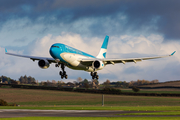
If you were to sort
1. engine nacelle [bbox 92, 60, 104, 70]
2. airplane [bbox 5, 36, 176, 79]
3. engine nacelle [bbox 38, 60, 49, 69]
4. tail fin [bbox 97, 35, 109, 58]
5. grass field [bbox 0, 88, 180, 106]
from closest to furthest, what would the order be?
airplane [bbox 5, 36, 176, 79] < engine nacelle [bbox 38, 60, 49, 69] < engine nacelle [bbox 92, 60, 104, 70] < tail fin [bbox 97, 35, 109, 58] < grass field [bbox 0, 88, 180, 106]

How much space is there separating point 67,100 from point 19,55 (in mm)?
115395

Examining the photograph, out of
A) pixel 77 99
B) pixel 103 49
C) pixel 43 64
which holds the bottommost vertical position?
pixel 77 99

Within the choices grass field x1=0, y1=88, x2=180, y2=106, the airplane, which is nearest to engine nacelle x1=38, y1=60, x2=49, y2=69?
the airplane

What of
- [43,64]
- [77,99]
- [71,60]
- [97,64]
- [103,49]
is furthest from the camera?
[77,99]

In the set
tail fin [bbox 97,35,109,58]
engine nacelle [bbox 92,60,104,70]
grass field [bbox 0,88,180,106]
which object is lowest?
grass field [bbox 0,88,180,106]

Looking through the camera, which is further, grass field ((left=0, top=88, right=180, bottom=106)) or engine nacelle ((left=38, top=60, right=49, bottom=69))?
grass field ((left=0, top=88, right=180, bottom=106))

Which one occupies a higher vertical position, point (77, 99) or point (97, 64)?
point (97, 64)

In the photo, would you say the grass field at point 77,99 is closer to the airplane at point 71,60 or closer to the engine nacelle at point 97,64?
the airplane at point 71,60

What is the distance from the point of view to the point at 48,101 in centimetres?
18225

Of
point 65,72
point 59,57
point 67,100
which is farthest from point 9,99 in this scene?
point 59,57

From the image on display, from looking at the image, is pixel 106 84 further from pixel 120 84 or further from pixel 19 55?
pixel 19 55

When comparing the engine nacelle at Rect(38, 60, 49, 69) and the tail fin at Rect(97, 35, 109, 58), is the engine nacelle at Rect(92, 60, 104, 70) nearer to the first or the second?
the engine nacelle at Rect(38, 60, 49, 69)

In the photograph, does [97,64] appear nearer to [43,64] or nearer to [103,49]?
[43,64]

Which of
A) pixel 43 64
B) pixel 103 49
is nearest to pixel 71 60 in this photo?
pixel 43 64
